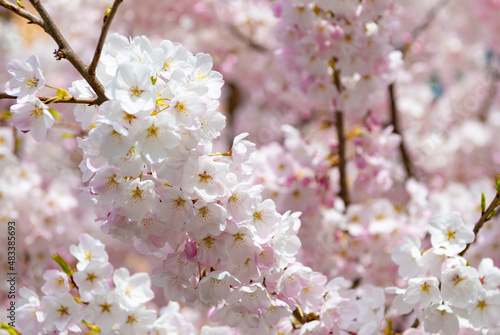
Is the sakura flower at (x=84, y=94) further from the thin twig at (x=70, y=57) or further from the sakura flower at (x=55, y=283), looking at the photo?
the sakura flower at (x=55, y=283)

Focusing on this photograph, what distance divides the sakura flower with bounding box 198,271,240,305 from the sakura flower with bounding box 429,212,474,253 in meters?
0.43

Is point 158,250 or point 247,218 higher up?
point 247,218

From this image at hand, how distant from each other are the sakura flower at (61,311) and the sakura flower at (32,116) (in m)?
0.35

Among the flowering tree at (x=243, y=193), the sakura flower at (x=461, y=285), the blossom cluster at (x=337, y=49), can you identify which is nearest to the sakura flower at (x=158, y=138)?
the flowering tree at (x=243, y=193)

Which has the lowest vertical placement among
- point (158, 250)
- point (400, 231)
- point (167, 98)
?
point (400, 231)

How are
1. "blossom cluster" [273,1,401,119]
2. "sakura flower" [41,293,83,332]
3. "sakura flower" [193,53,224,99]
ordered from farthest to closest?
"blossom cluster" [273,1,401,119], "sakura flower" [41,293,83,332], "sakura flower" [193,53,224,99]

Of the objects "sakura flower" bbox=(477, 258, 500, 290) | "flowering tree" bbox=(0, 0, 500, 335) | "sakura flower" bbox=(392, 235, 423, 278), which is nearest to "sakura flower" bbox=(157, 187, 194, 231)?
"flowering tree" bbox=(0, 0, 500, 335)

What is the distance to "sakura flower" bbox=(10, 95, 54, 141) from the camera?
941 millimetres

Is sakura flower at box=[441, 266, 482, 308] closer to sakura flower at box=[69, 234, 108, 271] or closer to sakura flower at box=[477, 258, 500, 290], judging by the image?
sakura flower at box=[477, 258, 500, 290]

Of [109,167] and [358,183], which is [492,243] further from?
[109,167]

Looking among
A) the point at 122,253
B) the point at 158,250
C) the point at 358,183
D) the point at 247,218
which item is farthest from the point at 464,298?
the point at 122,253

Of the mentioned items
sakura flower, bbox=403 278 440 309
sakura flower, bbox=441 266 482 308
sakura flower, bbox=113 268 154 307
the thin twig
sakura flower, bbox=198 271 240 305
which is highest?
the thin twig

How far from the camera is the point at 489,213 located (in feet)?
3.68

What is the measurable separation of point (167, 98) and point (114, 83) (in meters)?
0.11
